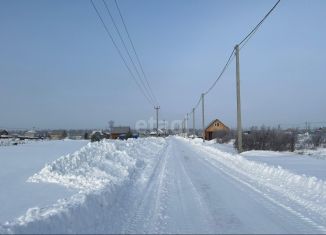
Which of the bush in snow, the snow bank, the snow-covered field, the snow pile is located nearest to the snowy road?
the snow-covered field

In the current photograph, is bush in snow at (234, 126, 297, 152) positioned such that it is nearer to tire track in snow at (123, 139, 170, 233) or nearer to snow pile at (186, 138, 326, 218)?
snow pile at (186, 138, 326, 218)

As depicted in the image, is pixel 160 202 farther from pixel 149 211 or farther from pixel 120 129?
pixel 120 129

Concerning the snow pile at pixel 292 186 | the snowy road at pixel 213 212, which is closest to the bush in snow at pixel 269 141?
the snow pile at pixel 292 186

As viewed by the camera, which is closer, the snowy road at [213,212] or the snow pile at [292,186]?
the snowy road at [213,212]

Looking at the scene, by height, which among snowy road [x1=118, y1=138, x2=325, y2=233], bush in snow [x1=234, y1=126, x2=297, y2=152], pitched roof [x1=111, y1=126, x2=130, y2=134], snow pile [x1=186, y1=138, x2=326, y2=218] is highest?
pitched roof [x1=111, y1=126, x2=130, y2=134]

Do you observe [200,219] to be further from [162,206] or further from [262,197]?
[262,197]

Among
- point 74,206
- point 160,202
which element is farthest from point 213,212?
point 74,206

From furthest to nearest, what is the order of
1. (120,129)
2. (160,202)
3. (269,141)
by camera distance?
(120,129), (269,141), (160,202)

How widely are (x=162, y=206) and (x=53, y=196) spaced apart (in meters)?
3.58

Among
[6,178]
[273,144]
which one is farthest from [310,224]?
[273,144]

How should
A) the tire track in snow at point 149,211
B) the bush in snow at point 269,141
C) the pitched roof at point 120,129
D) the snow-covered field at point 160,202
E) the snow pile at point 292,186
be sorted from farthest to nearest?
the pitched roof at point 120,129, the bush in snow at point 269,141, the snow pile at point 292,186, the tire track in snow at point 149,211, the snow-covered field at point 160,202

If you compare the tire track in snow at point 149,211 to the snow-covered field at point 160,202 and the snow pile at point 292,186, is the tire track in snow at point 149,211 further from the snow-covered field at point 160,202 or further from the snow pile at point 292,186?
the snow pile at point 292,186

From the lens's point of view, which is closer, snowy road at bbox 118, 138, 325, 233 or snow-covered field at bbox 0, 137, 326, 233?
snow-covered field at bbox 0, 137, 326, 233

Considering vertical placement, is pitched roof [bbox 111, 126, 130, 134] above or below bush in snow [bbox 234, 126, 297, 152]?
above
